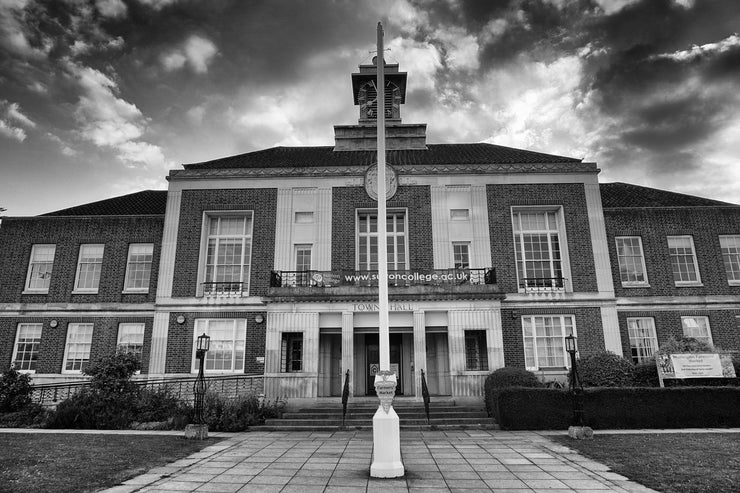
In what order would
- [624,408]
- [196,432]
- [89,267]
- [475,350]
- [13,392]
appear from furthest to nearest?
[89,267], [475,350], [13,392], [624,408], [196,432]

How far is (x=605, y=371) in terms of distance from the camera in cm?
1731

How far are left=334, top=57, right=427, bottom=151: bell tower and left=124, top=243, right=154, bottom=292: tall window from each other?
11.9m

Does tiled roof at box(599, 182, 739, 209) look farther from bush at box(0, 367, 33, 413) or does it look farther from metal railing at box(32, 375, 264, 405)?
bush at box(0, 367, 33, 413)

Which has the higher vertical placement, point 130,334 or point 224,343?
point 130,334

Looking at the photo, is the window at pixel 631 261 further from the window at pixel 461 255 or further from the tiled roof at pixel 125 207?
the tiled roof at pixel 125 207

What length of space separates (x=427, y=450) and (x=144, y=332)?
16228 millimetres

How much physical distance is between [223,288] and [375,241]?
7.51 m

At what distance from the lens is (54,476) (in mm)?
8391

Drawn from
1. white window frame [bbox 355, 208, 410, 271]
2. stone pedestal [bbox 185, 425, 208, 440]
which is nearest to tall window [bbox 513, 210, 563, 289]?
white window frame [bbox 355, 208, 410, 271]

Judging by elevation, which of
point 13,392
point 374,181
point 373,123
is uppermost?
point 373,123

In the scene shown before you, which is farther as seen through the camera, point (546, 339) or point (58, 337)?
point (58, 337)

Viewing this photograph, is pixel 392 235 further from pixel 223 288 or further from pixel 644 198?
pixel 644 198

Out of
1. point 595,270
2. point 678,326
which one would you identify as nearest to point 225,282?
point 595,270

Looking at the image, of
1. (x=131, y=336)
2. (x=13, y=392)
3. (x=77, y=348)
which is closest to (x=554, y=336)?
(x=131, y=336)
